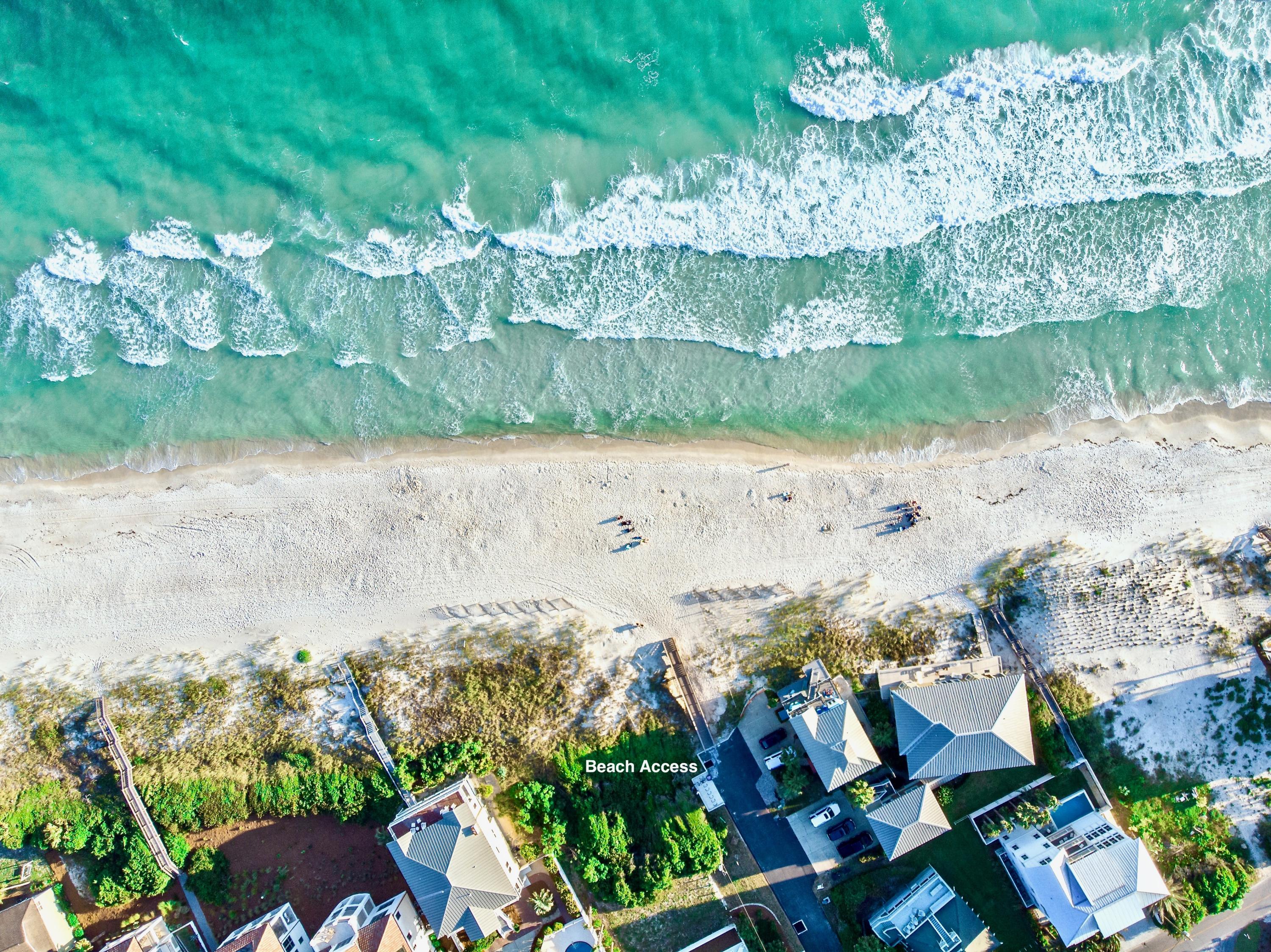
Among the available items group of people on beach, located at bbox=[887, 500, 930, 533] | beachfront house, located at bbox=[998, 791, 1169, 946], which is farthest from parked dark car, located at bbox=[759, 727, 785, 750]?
beachfront house, located at bbox=[998, 791, 1169, 946]

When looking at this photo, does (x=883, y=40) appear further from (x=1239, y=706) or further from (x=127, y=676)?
(x=127, y=676)

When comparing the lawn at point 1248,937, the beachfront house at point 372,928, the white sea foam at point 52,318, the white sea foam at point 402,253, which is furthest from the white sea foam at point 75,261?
the lawn at point 1248,937

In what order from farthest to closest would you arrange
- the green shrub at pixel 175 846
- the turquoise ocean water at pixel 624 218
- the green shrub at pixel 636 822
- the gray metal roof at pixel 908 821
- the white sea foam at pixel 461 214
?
the white sea foam at pixel 461 214, the turquoise ocean water at pixel 624 218, the green shrub at pixel 175 846, the green shrub at pixel 636 822, the gray metal roof at pixel 908 821

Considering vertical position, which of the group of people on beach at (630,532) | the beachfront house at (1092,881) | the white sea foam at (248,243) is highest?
the white sea foam at (248,243)

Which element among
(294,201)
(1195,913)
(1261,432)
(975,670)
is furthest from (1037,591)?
(294,201)

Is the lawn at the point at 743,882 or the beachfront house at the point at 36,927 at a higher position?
the beachfront house at the point at 36,927

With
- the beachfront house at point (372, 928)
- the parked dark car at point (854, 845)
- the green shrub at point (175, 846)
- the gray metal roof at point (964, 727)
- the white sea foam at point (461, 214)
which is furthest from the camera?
the white sea foam at point (461, 214)

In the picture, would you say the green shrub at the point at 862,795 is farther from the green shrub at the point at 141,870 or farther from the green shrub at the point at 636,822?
the green shrub at the point at 141,870

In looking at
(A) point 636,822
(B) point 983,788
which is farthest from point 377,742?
(B) point 983,788
